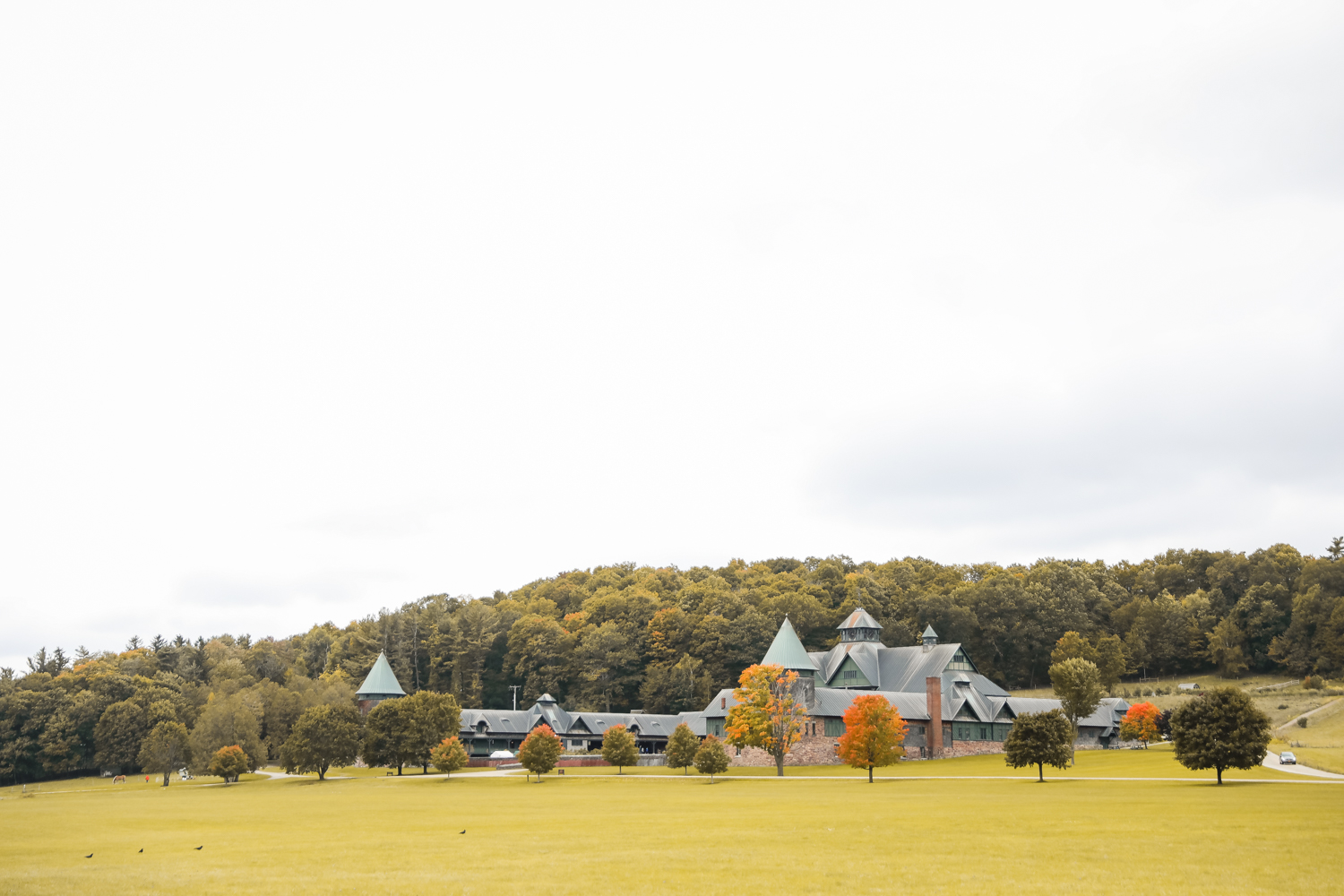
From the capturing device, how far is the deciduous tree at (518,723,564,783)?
6266 centimetres

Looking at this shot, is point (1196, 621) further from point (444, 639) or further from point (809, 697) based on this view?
point (444, 639)

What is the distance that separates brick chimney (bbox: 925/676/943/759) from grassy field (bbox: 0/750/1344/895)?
3544 centimetres

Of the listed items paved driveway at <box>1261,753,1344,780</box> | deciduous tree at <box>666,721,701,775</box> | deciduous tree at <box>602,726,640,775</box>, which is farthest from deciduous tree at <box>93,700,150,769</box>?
paved driveway at <box>1261,753,1344,780</box>

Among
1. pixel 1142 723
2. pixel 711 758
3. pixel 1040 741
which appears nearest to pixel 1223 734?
pixel 1040 741

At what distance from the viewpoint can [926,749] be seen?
3135 inches

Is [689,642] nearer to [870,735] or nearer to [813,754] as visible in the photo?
[813,754]

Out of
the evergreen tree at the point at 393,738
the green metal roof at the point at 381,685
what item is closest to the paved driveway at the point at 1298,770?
the evergreen tree at the point at 393,738

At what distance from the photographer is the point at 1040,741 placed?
4816cm

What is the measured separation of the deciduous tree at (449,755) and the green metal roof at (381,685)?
20.9 meters

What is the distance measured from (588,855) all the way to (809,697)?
58.3 metres

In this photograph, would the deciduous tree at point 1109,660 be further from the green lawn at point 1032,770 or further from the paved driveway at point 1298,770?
the paved driveway at point 1298,770

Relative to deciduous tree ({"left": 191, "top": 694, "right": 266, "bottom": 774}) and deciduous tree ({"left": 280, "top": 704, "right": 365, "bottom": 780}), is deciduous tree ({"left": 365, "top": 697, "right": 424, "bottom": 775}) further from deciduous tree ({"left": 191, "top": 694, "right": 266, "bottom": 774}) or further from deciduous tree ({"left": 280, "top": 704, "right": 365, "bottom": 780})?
deciduous tree ({"left": 191, "top": 694, "right": 266, "bottom": 774})

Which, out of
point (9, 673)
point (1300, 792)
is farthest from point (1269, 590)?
point (9, 673)

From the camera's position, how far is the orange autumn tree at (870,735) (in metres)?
56.2
